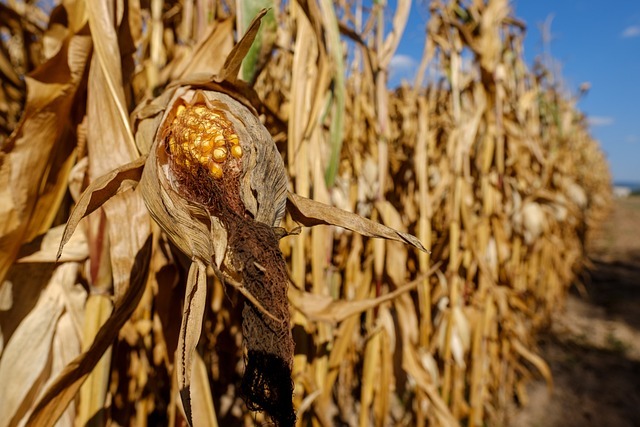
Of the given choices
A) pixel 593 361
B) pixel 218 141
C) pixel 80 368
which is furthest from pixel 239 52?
pixel 593 361

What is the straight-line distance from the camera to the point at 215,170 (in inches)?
12.5

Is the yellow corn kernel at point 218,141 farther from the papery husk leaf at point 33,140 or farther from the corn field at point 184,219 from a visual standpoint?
the papery husk leaf at point 33,140

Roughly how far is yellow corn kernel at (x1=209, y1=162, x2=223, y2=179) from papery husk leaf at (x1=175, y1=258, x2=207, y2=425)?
2.4 inches

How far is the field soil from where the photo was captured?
1798 mm

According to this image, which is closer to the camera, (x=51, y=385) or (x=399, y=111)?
(x=51, y=385)

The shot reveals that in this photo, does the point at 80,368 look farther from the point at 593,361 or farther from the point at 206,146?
the point at 593,361

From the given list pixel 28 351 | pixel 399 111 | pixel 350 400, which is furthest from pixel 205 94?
pixel 399 111

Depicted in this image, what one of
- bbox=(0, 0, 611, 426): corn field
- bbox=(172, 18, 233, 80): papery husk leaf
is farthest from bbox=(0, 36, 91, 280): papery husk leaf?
bbox=(172, 18, 233, 80): papery husk leaf

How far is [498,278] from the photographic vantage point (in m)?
1.52

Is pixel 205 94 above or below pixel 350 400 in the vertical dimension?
above

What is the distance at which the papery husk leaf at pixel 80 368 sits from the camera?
0.41 metres

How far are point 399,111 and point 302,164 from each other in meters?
1.55

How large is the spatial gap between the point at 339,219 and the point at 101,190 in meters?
0.17

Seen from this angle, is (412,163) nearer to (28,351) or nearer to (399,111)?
(399,111)
